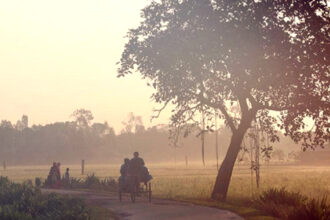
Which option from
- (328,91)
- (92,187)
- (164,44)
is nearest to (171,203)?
(164,44)

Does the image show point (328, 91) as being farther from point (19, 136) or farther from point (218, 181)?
point (19, 136)

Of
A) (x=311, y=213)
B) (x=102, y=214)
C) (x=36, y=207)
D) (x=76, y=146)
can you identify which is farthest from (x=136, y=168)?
(x=76, y=146)

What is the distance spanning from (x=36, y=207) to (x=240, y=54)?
429 inches

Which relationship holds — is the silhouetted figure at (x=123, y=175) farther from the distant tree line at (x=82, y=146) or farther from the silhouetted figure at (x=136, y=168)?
the distant tree line at (x=82, y=146)

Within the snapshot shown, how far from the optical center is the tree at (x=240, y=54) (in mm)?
23375

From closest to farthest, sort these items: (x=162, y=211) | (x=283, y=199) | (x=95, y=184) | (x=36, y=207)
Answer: (x=36, y=207) < (x=162, y=211) < (x=283, y=199) < (x=95, y=184)

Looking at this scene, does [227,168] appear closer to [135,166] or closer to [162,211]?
[135,166]

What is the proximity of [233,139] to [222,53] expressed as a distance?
5104 millimetres

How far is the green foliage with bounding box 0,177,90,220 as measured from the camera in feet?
54.3

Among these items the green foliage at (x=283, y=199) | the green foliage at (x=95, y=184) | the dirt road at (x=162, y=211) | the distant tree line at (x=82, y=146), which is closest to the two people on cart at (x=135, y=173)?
the dirt road at (x=162, y=211)

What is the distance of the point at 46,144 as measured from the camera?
476 ft

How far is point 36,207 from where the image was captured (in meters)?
19.4

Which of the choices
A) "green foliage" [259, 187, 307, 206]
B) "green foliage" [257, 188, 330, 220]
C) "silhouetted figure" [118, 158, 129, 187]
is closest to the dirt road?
"silhouetted figure" [118, 158, 129, 187]

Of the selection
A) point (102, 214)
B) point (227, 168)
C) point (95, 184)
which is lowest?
point (102, 214)
